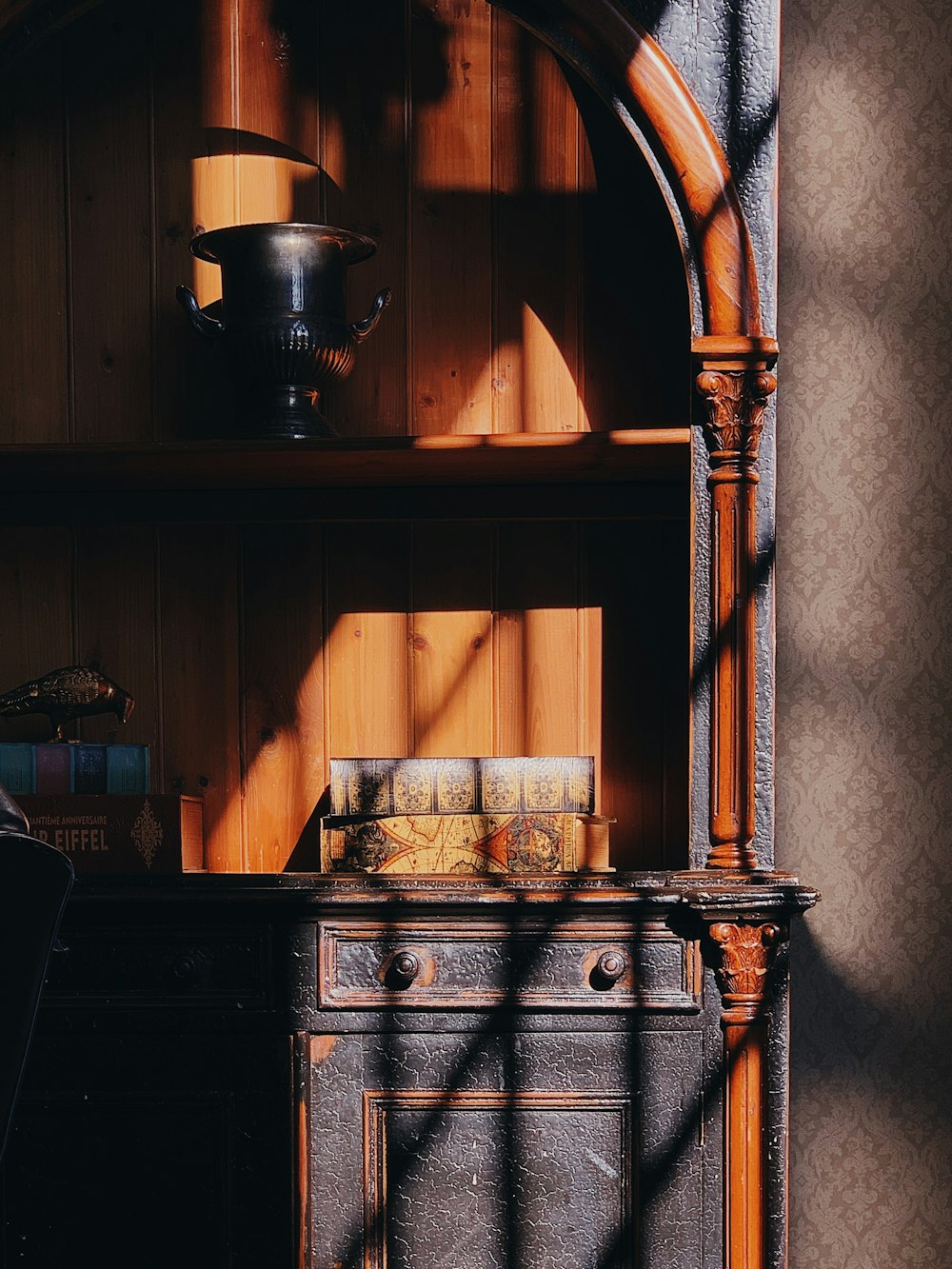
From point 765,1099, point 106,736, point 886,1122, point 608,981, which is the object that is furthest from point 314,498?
point 886,1122

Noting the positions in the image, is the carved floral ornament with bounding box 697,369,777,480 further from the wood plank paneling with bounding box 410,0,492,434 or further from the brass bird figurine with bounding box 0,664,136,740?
the brass bird figurine with bounding box 0,664,136,740

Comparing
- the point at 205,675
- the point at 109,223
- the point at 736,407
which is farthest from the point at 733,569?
the point at 109,223

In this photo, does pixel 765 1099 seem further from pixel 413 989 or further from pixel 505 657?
pixel 505 657

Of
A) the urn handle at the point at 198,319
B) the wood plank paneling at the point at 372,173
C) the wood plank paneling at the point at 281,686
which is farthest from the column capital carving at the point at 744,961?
the urn handle at the point at 198,319

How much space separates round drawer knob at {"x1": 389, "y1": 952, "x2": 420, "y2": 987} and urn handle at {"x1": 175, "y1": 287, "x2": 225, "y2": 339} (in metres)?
0.97

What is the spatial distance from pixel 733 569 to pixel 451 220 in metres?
0.83

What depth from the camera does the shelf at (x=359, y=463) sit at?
1.93m

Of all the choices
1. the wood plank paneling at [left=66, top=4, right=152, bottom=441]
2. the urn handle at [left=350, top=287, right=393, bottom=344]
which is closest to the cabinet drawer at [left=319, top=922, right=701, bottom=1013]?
the urn handle at [left=350, top=287, right=393, bottom=344]

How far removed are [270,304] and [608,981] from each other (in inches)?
43.6

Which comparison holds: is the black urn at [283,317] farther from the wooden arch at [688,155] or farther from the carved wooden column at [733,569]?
the carved wooden column at [733,569]

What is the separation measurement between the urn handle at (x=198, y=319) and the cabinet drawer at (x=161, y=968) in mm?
894

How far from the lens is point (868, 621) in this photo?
7.49ft

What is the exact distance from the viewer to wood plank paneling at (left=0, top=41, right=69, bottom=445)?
90.7 inches

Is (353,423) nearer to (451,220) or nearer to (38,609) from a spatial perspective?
(451,220)
